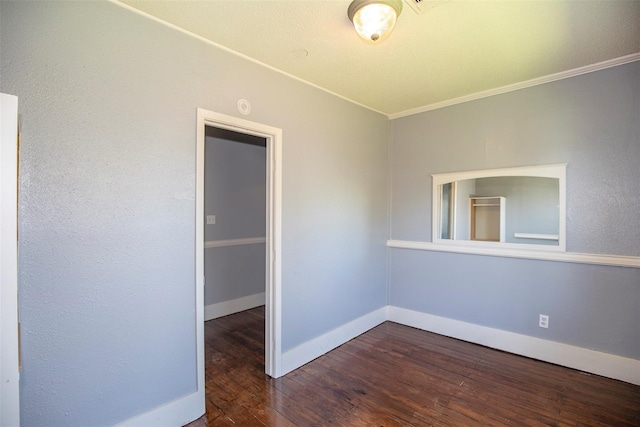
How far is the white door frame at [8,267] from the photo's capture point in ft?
3.51

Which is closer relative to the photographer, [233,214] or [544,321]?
[544,321]

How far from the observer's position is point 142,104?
182cm

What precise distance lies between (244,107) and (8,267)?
1.68 m

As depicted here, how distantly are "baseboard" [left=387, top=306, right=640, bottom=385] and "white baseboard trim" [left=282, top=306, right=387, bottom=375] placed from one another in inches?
14.2

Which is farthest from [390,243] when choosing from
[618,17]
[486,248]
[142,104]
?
[142,104]

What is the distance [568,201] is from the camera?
8.78 ft

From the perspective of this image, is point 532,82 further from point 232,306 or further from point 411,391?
point 232,306

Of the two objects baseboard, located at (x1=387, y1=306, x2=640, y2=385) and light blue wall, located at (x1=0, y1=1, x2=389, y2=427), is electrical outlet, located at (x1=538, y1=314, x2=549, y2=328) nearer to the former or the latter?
baseboard, located at (x1=387, y1=306, x2=640, y2=385)

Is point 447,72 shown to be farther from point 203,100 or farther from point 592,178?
point 203,100

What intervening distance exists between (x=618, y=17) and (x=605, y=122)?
38.2 inches

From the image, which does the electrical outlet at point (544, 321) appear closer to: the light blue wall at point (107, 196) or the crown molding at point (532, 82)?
the crown molding at point (532, 82)

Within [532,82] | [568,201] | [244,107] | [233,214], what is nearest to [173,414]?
[244,107]

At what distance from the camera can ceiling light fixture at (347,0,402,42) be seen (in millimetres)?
1652

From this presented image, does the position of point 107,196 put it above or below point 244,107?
below
